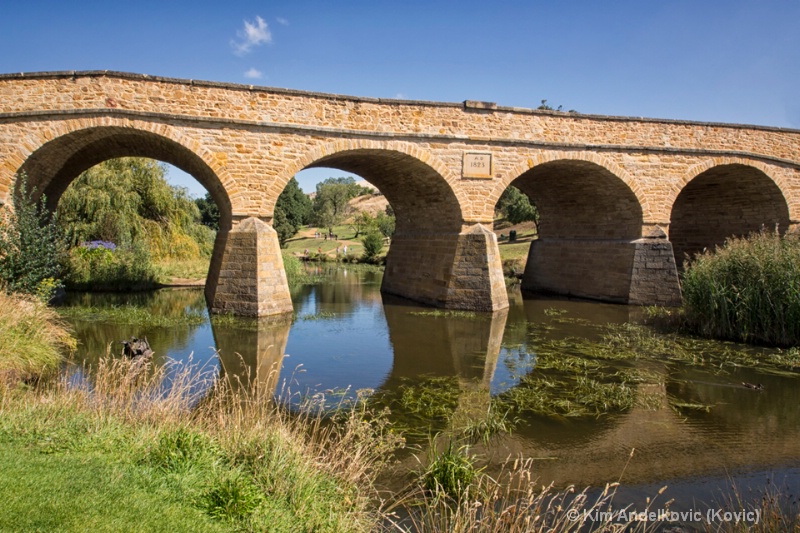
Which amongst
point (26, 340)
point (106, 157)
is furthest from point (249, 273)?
point (106, 157)

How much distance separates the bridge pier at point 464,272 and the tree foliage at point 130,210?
1036cm

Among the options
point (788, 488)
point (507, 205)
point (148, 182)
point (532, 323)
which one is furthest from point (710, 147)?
point (507, 205)

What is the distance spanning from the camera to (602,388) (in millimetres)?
7148

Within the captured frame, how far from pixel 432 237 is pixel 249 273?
5.65 metres

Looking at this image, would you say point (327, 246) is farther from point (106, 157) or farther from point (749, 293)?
point (749, 293)

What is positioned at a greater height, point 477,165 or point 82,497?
point 477,165

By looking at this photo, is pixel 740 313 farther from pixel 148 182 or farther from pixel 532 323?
pixel 148 182

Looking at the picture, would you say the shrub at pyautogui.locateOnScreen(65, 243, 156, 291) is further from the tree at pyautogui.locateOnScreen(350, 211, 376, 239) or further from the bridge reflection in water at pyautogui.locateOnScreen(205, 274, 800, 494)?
the tree at pyautogui.locateOnScreen(350, 211, 376, 239)

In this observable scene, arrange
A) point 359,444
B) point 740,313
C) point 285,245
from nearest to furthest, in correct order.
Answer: point 359,444
point 740,313
point 285,245

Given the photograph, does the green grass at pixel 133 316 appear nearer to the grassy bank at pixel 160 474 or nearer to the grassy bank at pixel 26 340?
the grassy bank at pixel 26 340

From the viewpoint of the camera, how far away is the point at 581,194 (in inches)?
643

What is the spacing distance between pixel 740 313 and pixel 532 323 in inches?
168

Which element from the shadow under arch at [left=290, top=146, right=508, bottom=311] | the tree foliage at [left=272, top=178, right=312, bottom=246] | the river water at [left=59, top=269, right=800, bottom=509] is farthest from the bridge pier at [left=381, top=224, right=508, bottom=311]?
the tree foliage at [left=272, top=178, right=312, bottom=246]

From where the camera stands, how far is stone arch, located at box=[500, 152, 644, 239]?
46.1 ft
